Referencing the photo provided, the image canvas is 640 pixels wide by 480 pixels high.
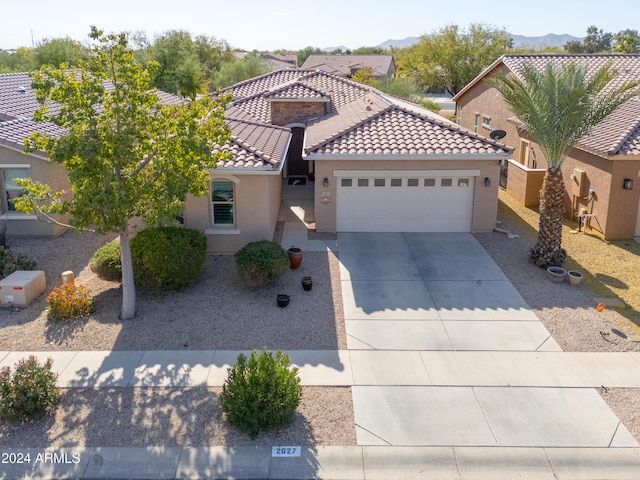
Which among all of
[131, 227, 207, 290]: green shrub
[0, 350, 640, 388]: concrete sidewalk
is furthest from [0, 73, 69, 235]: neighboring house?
[0, 350, 640, 388]: concrete sidewalk

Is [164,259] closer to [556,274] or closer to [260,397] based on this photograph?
[260,397]

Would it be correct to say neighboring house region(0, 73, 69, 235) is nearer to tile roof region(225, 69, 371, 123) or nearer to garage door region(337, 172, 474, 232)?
tile roof region(225, 69, 371, 123)

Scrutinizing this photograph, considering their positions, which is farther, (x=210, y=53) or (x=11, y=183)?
(x=210, y=53)

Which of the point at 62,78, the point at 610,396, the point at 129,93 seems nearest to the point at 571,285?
the point at 610,396

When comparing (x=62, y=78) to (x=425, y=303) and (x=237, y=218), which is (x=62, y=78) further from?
(x=425, y=303)

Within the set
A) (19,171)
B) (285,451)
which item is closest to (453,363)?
(285,451)

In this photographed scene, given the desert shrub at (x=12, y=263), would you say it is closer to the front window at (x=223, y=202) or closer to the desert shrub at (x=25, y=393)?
the front window at (x=223, y=202)
